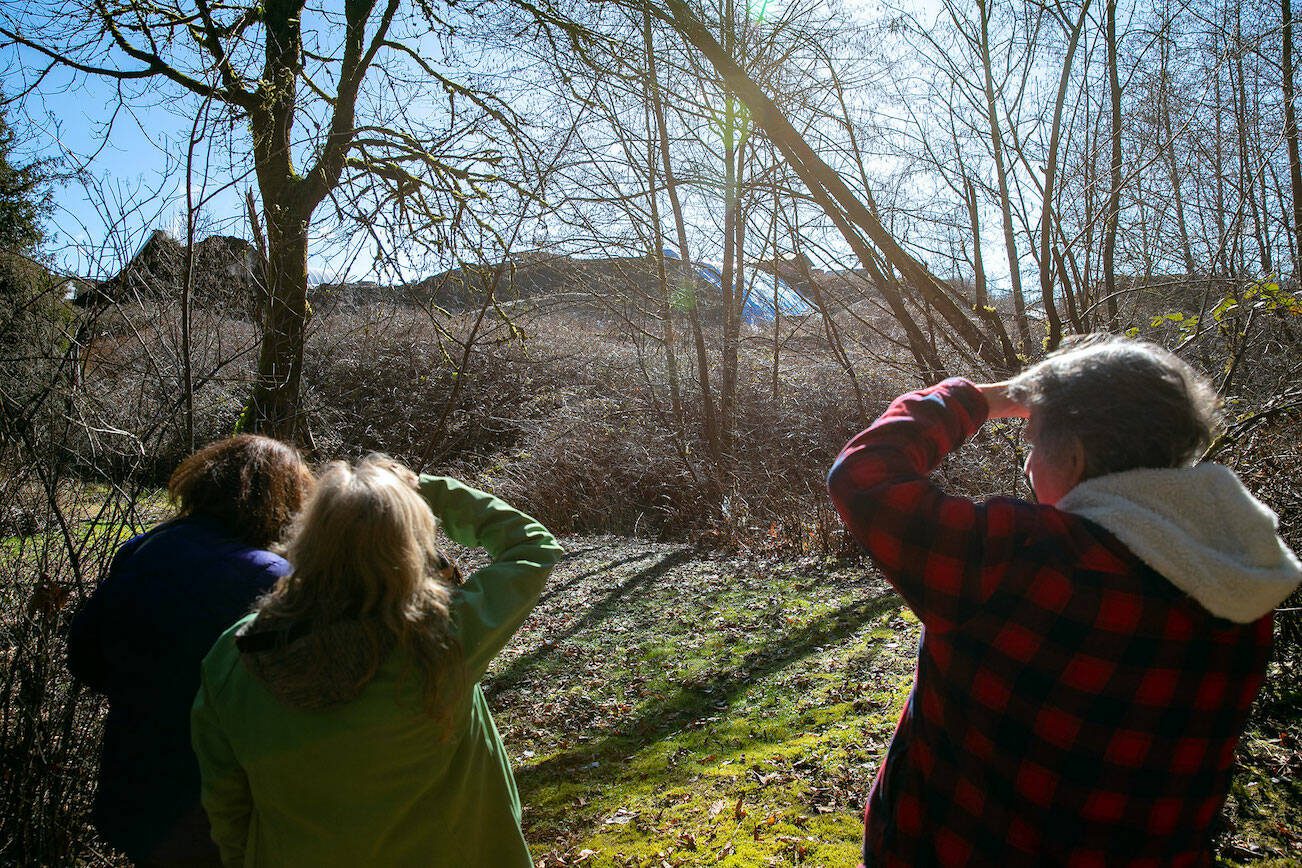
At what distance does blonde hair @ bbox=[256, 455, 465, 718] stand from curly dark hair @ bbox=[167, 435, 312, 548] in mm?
452

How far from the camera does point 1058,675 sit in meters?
1.35

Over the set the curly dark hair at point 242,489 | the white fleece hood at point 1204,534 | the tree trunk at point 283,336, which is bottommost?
the white fleece hood at point 1204,534

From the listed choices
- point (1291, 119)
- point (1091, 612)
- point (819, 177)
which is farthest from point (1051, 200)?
point (1091, 612)

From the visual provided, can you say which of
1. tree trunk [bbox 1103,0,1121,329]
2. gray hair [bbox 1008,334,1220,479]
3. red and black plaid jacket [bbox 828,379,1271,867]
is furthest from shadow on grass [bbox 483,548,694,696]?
gray hair [bbox 1008,334,1220,479]

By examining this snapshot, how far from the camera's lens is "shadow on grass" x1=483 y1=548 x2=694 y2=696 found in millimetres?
6160

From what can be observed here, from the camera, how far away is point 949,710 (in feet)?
4.85

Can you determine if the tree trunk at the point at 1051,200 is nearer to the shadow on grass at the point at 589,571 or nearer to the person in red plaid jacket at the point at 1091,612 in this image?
the person in red plaid jacket at the point at 1091,612

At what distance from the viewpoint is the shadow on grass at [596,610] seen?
6.16 meters

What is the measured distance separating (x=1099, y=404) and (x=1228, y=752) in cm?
61

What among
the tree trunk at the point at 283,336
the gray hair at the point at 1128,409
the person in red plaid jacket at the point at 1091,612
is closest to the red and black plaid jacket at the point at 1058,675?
the person in red plaid jacket at the point at 1091,612

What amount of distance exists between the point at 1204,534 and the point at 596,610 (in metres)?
6.61

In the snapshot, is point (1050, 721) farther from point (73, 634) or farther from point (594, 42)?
point (594, 42)

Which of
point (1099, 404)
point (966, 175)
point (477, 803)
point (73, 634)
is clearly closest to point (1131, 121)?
point (966, 175)

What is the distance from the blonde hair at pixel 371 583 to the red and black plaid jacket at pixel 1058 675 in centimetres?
90
